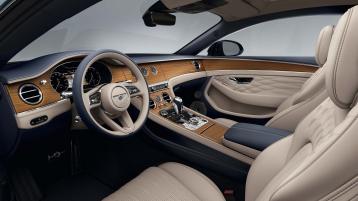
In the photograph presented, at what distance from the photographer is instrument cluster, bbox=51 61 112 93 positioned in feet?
4.97

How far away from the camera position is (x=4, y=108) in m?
1.31

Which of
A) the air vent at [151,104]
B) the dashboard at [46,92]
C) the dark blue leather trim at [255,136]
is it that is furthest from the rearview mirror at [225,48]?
the dark blue leather trim at [255,136]

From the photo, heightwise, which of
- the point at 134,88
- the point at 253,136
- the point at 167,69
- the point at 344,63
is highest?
the point at 344,63

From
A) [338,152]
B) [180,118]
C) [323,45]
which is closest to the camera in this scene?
[338,152]

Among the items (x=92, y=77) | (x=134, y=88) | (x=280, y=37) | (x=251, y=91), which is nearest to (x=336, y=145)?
(x=134, y=88)

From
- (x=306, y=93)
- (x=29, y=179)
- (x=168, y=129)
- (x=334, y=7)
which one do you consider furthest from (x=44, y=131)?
(x=334, y=7)

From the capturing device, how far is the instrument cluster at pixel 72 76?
1.51m

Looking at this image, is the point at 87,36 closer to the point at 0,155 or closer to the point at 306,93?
the point at 0,155

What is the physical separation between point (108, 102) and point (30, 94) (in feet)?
1.08

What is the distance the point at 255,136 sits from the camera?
159cm

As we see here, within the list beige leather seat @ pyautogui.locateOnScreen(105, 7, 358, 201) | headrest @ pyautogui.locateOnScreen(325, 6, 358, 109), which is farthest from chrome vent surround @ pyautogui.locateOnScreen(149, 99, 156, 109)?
headrest @ pyautogui.locateOnScreen(325, 6, 358, 109)

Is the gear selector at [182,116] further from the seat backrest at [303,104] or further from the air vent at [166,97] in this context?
the seat backrest at [303,104]

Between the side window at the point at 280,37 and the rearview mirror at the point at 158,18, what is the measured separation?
0.74 meters

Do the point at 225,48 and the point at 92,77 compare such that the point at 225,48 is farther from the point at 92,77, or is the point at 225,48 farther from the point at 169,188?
the point at 169,188
